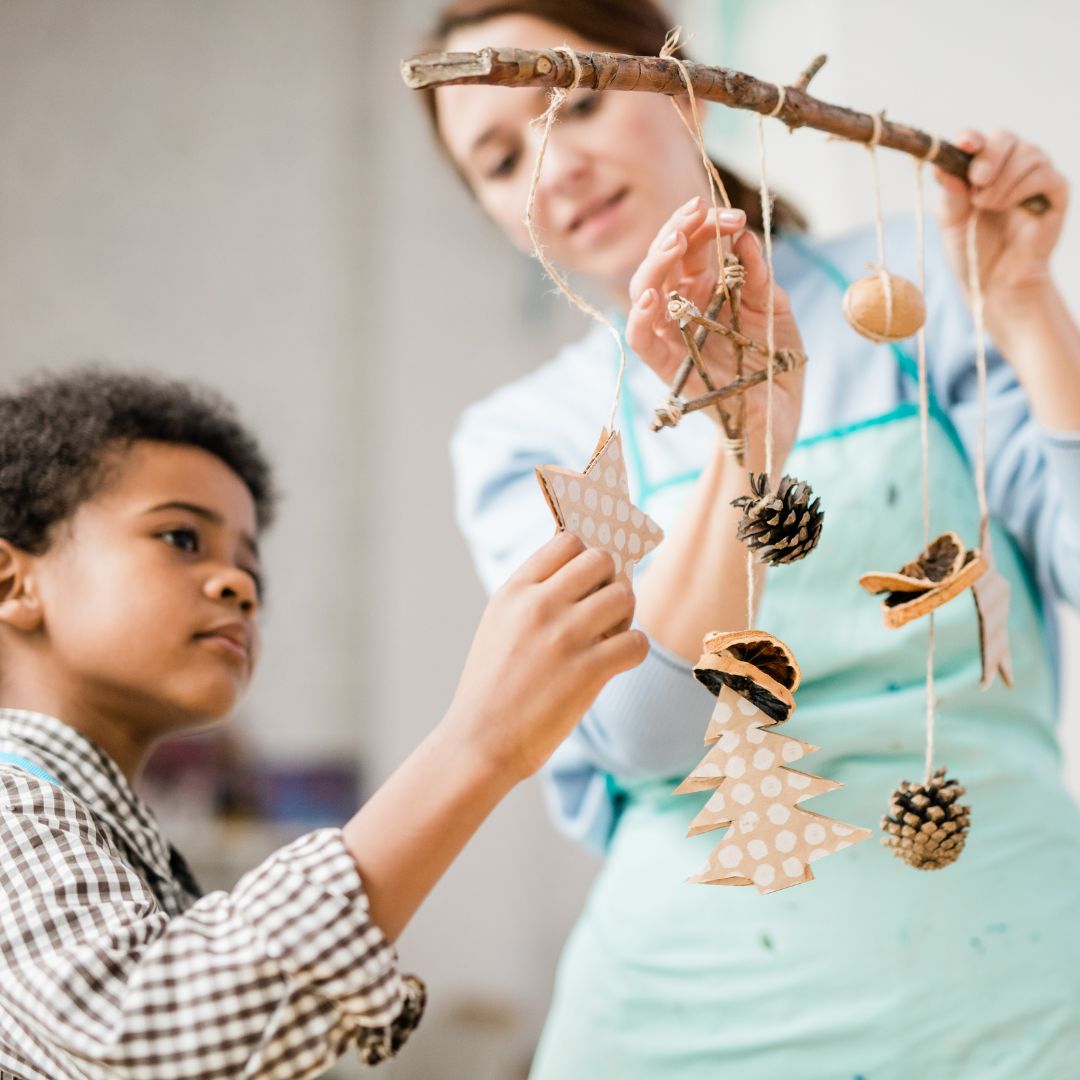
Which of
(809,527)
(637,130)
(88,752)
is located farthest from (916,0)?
(88,752)

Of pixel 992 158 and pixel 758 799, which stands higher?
pixel 992 158

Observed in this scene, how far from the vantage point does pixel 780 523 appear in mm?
531

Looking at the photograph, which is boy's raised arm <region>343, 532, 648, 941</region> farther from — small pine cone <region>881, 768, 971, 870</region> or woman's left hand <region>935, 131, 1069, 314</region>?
woman's left hand <region>935, 131, 1069, 314</region>

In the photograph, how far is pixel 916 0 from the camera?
1339 millimetres

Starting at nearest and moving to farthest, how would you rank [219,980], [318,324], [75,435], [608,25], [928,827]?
1. [219,980]
2. [928,827]
3. [75,435]
4. [608,25]
5. [318,324]

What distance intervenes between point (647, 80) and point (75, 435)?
1.56 feet

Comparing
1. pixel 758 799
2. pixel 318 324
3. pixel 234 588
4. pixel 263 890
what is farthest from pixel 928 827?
pixel 318 324

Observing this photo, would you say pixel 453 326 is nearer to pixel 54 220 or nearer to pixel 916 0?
pixel 54 220

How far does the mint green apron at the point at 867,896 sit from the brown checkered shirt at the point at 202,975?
0.88 ft

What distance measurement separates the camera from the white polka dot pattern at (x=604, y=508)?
521 mm

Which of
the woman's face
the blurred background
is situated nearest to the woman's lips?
the woman's face

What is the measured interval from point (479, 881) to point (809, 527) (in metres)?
1.49

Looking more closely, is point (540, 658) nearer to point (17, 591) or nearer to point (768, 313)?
point (768, 313)

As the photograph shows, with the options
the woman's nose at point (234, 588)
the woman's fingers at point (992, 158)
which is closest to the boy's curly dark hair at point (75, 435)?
the woman's nose at point (234, 588)
